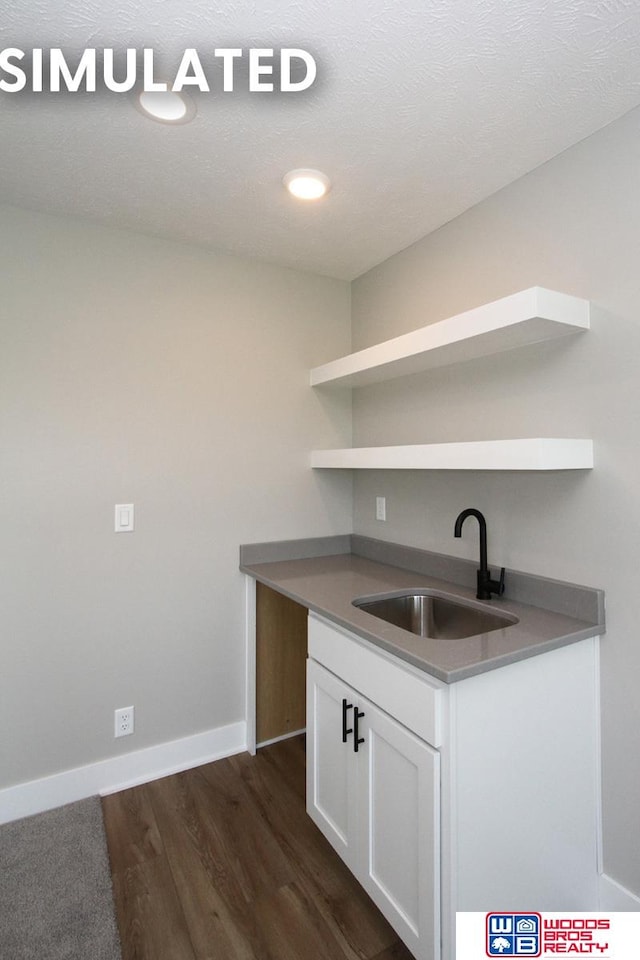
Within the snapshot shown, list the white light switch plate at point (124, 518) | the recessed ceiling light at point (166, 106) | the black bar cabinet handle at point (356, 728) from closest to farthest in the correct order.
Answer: the recessed ceiling light at point (166, 106) → the black bar cabinet handle at point (356, 728) → the white light switch plate at point (124, 518)

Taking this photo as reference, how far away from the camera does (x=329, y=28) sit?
1145 millimetres

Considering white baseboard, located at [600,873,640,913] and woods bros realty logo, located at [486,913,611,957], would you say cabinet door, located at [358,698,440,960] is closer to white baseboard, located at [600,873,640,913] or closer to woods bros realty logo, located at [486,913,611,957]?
woods bros realty logo, located at [486,913,611,957]

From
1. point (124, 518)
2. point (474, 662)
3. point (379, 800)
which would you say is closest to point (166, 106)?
point (124, 518)

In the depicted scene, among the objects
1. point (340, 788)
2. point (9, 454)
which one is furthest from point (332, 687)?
point (9, 454)

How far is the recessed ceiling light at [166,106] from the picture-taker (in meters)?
1.34

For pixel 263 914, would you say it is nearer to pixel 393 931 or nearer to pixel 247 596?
pixel 393 931

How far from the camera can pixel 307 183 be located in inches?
68.2

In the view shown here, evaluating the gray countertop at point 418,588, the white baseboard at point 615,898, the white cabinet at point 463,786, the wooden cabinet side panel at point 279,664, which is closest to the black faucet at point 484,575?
the gray countertop at point 418,588

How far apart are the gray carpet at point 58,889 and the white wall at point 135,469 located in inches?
8.2

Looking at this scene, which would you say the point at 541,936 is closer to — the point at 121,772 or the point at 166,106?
the point at 121,772

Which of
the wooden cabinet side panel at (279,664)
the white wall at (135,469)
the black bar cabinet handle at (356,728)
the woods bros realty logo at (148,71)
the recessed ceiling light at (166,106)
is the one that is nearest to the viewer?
the woods bros realty logo at (148,71)

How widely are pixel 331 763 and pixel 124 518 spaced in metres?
1.26

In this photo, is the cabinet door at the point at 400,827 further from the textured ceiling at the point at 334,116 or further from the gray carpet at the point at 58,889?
the textured ceiling at the point at 334,116

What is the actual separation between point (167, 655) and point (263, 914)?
1.03 metres
